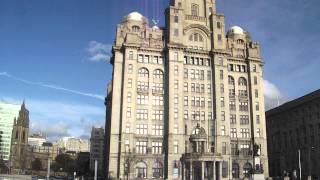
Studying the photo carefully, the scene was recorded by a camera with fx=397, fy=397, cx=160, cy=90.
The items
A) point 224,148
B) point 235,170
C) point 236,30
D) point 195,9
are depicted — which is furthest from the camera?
point 236,30

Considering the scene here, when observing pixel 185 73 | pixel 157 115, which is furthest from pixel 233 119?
pixel 157 115

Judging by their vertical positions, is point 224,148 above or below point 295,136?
below

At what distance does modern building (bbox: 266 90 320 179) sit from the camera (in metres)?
113

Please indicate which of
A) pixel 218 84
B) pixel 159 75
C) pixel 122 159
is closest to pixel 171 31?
pixel 159 75

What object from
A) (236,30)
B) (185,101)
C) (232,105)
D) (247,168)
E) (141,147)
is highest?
(236,30)

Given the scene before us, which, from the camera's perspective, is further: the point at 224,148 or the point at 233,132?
the point at 233,132

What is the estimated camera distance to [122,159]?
9681 cm

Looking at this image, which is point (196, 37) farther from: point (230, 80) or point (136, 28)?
point (136, 28)

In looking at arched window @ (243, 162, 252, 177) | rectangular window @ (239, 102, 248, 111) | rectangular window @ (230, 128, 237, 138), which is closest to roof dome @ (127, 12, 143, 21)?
rectangular window @ (239, 102, 248, 111)

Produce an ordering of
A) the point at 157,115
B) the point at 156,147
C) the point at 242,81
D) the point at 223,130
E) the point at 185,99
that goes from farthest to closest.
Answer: the point at 242,81, the point at 185,99, the point at 223,130, the point at 157,115, the point at 156,147

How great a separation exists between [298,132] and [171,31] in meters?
51.6

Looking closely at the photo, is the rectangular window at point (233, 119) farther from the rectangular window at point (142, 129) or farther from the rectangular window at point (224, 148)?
the rectangular window at point (142, 129)

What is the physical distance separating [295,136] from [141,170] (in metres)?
53.8

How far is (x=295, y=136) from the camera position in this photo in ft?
409
